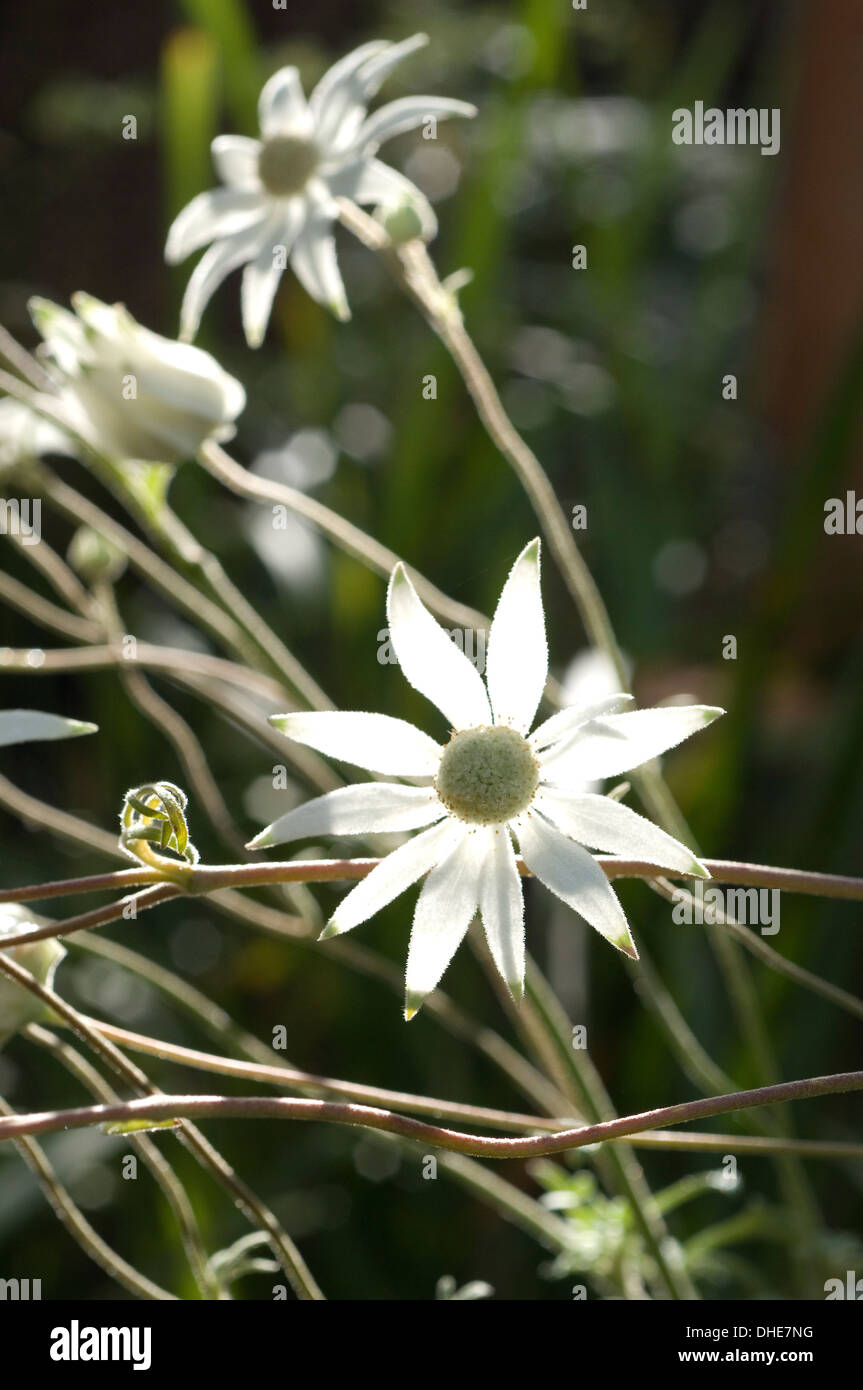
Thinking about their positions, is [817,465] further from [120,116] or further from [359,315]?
[120,116]

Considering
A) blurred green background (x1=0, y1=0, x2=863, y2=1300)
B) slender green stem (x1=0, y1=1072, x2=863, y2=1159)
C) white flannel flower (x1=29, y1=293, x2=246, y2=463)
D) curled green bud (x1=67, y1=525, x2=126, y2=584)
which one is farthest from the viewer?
blurred green background (x1=0, y1=0, x2=863, y2=1300)

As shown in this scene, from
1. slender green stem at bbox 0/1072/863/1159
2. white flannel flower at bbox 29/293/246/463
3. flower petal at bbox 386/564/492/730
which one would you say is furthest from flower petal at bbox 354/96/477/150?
slender green stem at bbox 0/1072/863/1159

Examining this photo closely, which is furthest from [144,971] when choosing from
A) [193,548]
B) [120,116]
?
[120,116]

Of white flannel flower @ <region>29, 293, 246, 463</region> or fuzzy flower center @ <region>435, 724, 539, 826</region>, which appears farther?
white flannel flower @ <region>29, 293, 246, 463</region>

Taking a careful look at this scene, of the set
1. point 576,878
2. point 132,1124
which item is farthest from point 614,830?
point 132,1124

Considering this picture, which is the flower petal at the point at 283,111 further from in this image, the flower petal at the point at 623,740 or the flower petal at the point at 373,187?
the flower petal at the point at 623,740

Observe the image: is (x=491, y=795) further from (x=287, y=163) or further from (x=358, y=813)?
(x=287, y=163)

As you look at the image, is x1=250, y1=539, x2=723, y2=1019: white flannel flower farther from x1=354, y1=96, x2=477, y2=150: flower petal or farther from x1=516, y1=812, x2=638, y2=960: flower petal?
x1=354, y1=96, x2=477, y2=150: flower petal
